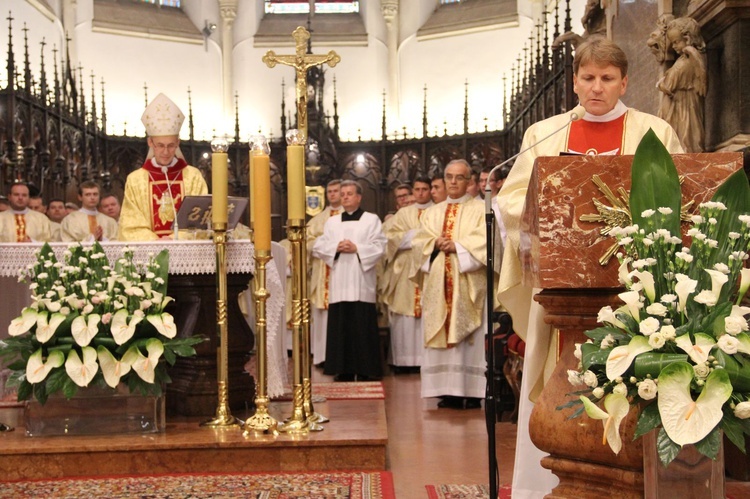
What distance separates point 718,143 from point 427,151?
37.4 feet

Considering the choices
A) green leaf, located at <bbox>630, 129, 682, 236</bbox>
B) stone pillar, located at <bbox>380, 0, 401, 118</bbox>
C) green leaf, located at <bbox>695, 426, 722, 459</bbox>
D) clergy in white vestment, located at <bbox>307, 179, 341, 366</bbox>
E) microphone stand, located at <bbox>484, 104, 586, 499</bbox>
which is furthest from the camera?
stone pillar, located at <bbox>380, 0, 401, 118</bbox>

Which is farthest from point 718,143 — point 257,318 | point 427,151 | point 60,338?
point 427,151

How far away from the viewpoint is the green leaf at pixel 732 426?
212cm

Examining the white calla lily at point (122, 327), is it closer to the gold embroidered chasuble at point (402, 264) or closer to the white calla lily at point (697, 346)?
the white calla lily at point (697, 346)

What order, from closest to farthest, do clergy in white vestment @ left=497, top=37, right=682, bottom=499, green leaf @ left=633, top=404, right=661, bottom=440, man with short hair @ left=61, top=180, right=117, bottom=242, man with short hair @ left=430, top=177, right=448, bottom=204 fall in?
green leaf @ left=633, top=404, right=661, bottom=440 < clergy in white vestment @ left=497, top=37, right=682, bottom=499 < man with short hair @ left=430, top=177, right=448, bottom=204 < man with short hair @ left=61, top=180, right=117, bottom=242

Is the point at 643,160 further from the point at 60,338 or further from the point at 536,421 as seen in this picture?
the point at 60,338

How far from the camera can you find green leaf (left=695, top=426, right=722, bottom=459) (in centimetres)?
207

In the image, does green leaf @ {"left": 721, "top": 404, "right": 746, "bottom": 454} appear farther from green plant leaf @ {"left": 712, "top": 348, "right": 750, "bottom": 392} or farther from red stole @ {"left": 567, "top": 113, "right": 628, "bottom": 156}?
red stole @ {"left": 567, "top": 113, "right": 628, "bottom": 156}

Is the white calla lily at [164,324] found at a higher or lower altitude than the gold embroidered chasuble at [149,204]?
lower

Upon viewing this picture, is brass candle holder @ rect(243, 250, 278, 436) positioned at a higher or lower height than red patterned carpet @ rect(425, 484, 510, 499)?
higher

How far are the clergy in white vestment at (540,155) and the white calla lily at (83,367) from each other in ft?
7.54

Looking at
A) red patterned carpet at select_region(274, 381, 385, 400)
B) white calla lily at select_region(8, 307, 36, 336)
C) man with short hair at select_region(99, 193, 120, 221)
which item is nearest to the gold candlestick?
white calla lily at select_region(8, 307, 36, 336)

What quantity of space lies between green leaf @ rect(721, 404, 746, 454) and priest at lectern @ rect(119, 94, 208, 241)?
15.3ft

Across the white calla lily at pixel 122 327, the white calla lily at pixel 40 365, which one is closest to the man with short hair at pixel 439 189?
the white calla lily at pixel 122 327
